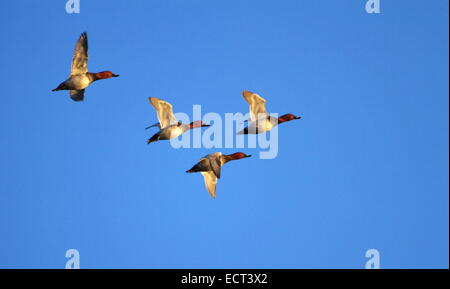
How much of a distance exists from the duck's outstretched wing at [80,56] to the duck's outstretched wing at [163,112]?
274 centimetres

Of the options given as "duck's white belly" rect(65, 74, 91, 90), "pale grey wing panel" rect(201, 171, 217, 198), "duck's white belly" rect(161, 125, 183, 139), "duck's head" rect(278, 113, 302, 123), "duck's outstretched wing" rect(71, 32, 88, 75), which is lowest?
"pale grey wing panel" rect(201, 171, 217, 198)

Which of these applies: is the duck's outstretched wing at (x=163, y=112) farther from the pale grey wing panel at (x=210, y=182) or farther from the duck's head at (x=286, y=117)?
the duck's head at (x=286, y=117)

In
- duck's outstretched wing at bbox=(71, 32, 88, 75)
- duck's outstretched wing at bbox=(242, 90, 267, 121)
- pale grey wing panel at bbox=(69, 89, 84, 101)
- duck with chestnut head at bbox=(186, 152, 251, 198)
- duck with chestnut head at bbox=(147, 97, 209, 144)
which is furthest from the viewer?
pale grey wing panel at bbox=(69, 89, 84, 101)

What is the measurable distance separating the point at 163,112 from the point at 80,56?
3648 millimetres

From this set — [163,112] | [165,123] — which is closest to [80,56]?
[163,112]

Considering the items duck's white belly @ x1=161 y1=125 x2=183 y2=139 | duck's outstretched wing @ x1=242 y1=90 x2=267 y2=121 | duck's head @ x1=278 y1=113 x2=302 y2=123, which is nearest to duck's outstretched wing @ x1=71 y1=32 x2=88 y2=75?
duck's white belly @ x1=161 y1=125 x2=183 y2=139

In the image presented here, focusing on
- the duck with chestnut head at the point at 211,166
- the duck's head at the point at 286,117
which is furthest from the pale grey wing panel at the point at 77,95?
the duck's head at the point at 286,117

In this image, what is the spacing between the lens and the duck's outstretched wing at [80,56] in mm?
30281

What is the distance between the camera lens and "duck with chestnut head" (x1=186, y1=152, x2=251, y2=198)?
30.8 meters

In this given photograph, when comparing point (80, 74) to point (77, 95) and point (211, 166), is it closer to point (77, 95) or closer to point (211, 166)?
point (77, 95)

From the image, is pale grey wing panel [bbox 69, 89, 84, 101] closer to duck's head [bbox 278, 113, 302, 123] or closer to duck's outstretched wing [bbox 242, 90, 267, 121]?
duck's outstretched wing [bbox 242, 90, 267, 121]

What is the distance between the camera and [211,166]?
102ft

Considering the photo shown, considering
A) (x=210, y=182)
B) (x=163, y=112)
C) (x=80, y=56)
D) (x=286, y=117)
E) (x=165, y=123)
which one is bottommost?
(x=210, y=182)
